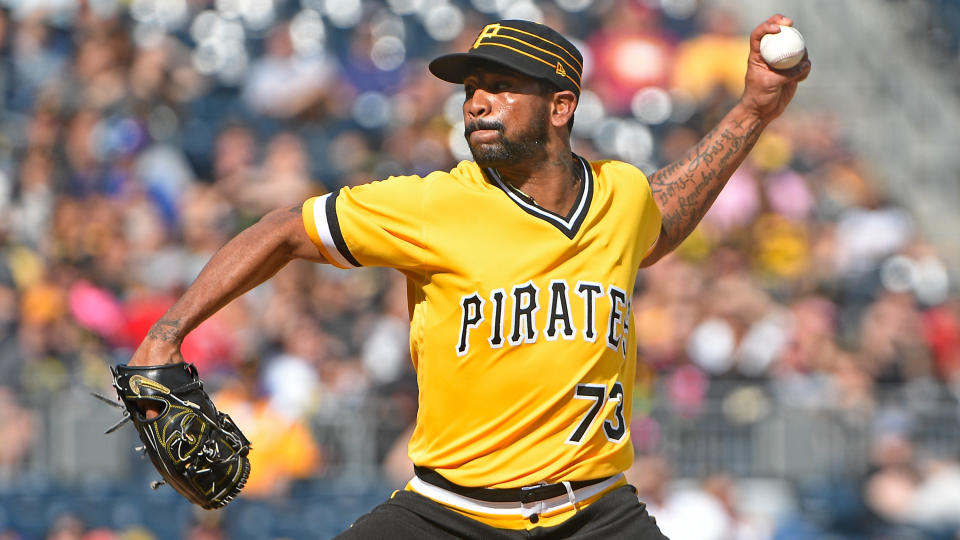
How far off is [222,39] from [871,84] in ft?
20.6

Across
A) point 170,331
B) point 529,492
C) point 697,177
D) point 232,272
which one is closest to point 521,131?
point 697,177

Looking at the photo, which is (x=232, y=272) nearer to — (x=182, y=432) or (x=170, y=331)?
(x=170, y=331)

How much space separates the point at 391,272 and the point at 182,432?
6382 mm

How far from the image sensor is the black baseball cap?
408 cm

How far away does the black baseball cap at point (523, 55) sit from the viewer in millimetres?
4082

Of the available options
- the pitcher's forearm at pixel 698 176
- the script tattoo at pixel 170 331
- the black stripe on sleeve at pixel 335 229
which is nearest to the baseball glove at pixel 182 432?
the script tattoo at pixel 170 331

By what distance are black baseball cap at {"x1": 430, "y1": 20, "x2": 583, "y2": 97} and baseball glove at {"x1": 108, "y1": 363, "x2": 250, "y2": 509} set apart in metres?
1.18

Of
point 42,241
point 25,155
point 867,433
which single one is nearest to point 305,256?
point 867,433

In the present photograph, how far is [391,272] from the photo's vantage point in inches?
401

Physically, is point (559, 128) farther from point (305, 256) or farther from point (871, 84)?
point (871, 84)

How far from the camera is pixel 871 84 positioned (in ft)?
45.2

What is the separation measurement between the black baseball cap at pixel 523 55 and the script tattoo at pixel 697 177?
0.53m

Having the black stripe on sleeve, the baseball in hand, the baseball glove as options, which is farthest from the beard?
the baseball glove

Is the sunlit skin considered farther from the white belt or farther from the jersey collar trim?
the white belt
